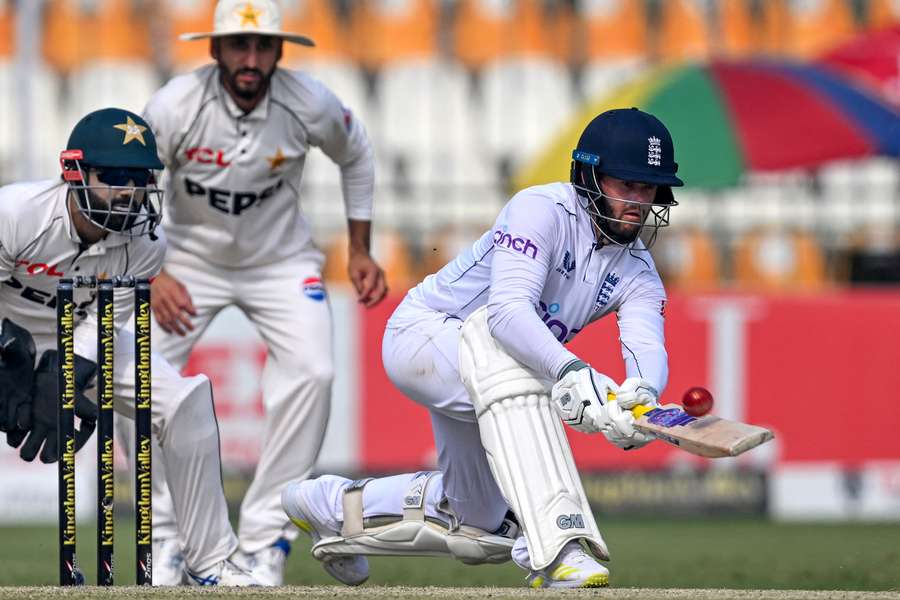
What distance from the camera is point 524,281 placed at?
15.6ft

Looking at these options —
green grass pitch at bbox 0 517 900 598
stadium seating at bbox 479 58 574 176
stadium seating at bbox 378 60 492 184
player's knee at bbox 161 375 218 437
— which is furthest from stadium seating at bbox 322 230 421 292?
player's knee at bbox 161 375 218 437

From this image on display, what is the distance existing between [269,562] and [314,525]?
59cm

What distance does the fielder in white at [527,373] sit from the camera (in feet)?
15.1

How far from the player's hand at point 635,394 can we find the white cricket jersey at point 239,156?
2312 mm

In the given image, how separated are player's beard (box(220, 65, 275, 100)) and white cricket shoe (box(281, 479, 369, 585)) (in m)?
1.55

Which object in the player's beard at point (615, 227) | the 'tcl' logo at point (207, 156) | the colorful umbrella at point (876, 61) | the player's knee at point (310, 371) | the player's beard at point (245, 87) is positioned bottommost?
the player's knee at point (310, 371)

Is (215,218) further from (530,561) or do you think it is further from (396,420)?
(396,420)

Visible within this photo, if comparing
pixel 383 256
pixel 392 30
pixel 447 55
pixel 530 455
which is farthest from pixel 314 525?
pixel 392 30

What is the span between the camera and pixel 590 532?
15.2 feet

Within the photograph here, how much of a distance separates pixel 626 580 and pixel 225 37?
8.55 feet

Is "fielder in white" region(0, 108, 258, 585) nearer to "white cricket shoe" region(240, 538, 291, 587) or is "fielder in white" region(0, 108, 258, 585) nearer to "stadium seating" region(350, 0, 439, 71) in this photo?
"white cricket shoe" region(240, 538, 291, 587)

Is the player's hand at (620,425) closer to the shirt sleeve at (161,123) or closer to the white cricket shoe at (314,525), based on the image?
the white cricket shoe at (314,525)

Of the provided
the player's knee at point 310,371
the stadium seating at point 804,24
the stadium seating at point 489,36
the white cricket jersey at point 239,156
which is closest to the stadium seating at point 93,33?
the stadium seating at point 489,36

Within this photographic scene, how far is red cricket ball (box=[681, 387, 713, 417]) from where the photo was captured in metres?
4.28
